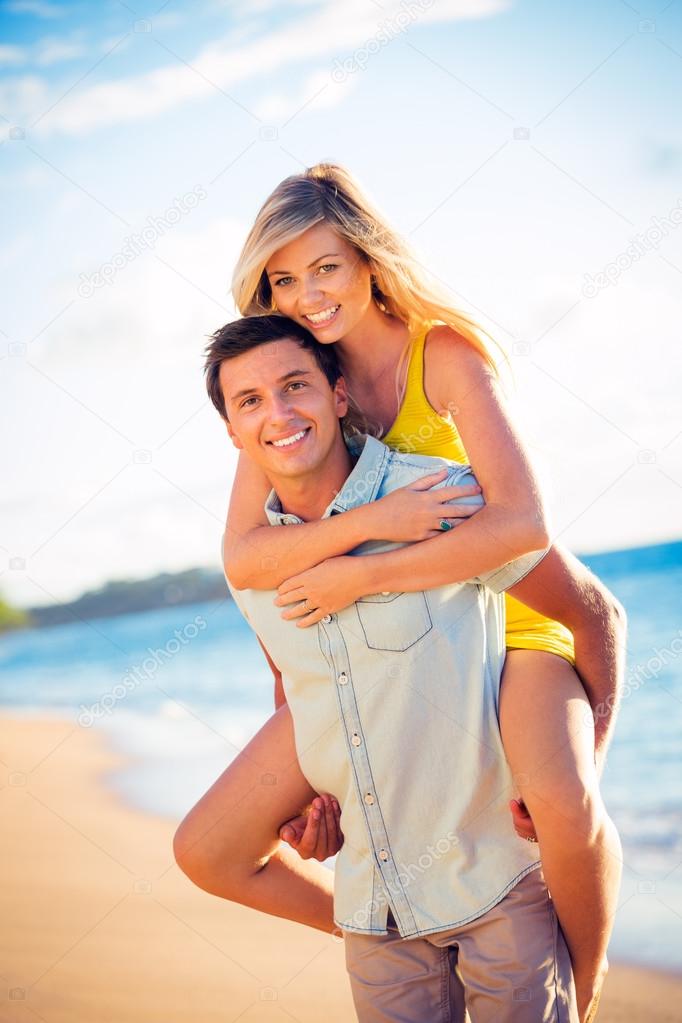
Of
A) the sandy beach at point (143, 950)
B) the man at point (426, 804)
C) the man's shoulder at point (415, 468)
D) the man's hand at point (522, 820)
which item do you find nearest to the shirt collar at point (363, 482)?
the man's shoulder at point (415, 468)

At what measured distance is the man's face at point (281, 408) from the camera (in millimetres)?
2936

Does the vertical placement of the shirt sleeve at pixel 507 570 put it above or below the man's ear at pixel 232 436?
below

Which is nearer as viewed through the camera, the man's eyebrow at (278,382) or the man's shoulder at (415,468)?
the man's shoulder at (415,468)

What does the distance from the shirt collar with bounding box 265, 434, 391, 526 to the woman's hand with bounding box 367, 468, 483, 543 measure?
0.11m

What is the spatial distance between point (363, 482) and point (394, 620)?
440 millimetres

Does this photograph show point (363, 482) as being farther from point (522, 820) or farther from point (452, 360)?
point (522, 820)

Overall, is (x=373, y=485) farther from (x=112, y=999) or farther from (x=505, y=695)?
(x=112, y=999)

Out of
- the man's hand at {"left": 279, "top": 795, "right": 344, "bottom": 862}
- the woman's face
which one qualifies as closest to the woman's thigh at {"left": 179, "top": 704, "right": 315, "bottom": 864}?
the man's hand at {"left": 279, "top": 795, "right": 344, "bottom": 862}

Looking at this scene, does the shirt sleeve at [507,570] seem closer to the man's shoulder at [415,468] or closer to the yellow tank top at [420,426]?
the man's shoulder at [415,468]

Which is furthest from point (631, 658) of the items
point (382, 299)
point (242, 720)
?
point (382, 299)

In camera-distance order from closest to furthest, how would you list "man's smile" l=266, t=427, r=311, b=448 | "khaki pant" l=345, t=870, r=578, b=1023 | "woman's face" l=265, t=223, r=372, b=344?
1. "khaki pant" l=345, t=870, r=578, b=1023
2. "man's smile" l=266, t=427, r=311, b=448
3. "woman's face" l=265, t=223, r=372, b=344

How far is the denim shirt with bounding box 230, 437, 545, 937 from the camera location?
2.56 metres

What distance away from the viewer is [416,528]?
2.70 meters

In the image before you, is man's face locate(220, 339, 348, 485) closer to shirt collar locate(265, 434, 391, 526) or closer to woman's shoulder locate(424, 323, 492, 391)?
shirt collar locate(265, 434, 391, 526)
